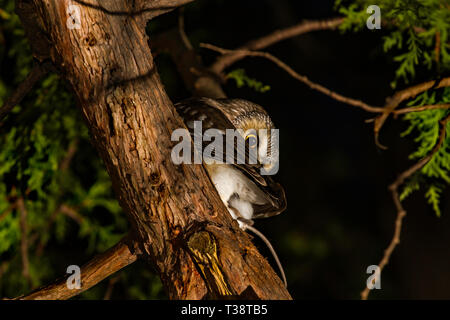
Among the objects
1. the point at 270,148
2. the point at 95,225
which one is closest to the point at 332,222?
the point at 95,225

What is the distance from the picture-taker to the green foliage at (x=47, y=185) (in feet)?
7.57

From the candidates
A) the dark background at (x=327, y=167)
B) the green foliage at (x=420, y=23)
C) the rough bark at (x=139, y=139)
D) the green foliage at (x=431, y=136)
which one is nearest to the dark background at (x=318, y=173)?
the dark background at (x=327, y=167)

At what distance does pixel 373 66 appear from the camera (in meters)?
3.38

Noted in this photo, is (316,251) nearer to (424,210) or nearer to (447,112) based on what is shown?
(424,210)

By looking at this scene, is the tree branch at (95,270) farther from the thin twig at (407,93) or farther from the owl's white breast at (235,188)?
the thin twig at (407,93)

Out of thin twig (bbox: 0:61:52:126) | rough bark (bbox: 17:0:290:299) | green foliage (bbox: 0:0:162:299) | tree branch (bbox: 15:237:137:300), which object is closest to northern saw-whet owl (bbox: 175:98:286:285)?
rough bark (bbox: 17:0:290:299)

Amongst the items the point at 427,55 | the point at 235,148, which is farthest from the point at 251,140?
the point at 427,55

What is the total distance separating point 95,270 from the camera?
1.49 meters

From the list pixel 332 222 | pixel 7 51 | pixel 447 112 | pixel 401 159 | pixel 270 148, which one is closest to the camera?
pixel 270 148

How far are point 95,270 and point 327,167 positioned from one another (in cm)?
414

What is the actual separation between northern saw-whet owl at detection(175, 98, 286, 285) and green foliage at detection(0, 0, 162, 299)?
88 centimetres

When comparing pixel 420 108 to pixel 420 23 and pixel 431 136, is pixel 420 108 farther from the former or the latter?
pixel 420 23
